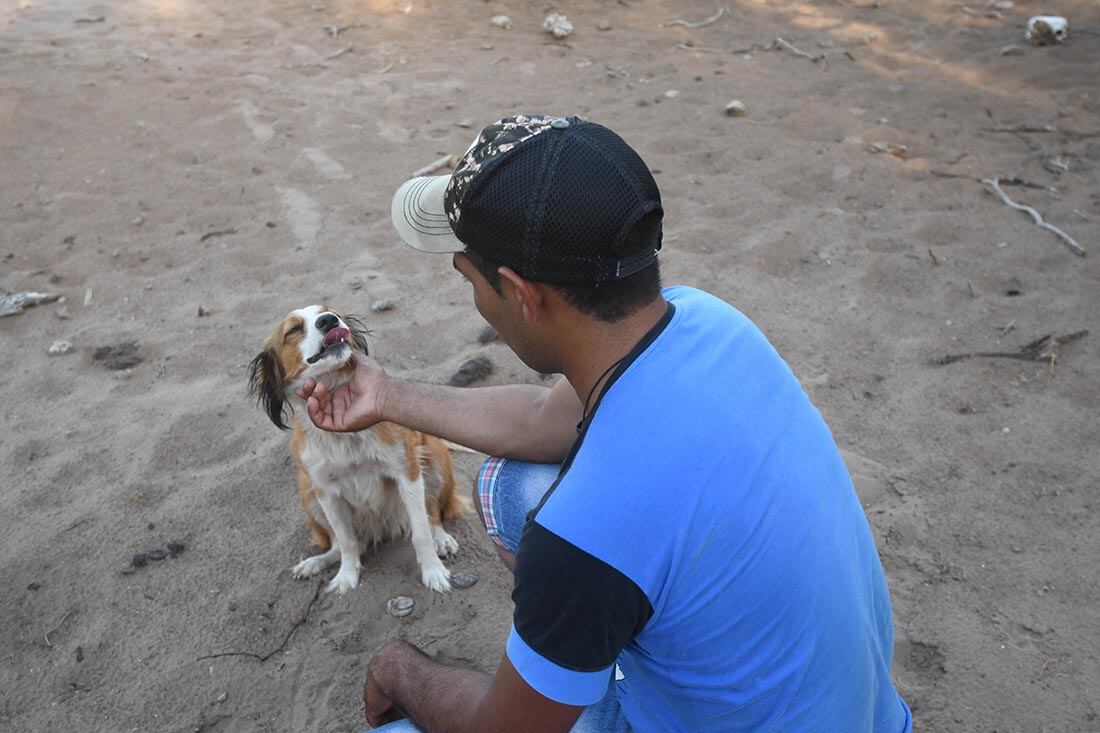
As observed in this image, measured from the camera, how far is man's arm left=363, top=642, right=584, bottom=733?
1.50 metres

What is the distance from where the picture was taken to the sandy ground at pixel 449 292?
2.91 metres

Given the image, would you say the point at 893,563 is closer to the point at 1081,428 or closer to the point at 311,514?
the point at 1081,428

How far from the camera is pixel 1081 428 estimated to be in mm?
3568

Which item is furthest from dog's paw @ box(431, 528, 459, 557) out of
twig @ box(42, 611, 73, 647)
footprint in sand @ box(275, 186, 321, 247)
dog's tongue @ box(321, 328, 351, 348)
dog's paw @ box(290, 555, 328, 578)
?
footprint in sand @ box(275, 186, 321, 247)

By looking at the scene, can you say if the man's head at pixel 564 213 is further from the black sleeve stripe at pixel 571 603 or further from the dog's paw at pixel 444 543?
the dog's paw at pixel 444 543

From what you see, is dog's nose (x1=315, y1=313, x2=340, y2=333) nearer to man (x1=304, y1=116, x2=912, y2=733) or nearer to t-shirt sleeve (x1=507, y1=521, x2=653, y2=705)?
man (x1=304, y1=116, x2=912, y2=733)

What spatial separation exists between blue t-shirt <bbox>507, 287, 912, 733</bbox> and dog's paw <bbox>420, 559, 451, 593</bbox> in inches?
69.2

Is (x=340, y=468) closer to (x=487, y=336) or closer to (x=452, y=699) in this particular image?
(x=487, y=336)

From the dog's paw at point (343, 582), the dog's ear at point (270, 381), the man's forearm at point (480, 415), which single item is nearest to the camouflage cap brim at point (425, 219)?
the man's forearm at point (480, 415)

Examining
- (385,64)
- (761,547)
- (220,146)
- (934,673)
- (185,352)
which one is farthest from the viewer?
(385,64)

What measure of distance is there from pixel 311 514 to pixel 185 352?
63.4 inches

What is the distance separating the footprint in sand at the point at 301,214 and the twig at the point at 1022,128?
480 cm

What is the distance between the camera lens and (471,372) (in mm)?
4094

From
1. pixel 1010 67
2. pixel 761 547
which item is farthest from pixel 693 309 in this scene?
pixel 1010 67
